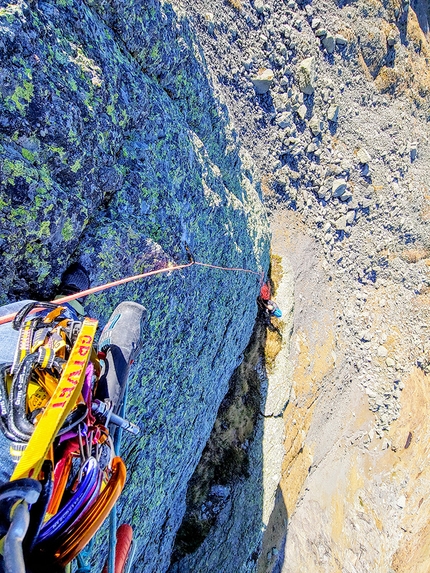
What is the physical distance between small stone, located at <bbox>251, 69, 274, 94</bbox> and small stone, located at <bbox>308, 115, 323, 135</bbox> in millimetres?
2983

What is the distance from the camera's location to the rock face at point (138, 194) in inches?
173

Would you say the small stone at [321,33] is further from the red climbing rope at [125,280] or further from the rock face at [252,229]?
the red climbing rope at [125,280]

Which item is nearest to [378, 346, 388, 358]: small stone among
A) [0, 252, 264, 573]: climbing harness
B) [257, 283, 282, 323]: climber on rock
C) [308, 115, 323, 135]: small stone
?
[257, 283, 282, 323]: climber on rock

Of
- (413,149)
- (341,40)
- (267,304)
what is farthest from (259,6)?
(267,304)

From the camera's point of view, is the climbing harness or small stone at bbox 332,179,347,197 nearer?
the climbing harness

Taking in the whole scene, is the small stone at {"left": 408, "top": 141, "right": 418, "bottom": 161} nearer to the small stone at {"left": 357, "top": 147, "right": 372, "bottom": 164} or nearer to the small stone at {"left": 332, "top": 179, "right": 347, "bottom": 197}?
the small stone at {"left": 357, "top": 147, "right": 372, "bottom": 164}

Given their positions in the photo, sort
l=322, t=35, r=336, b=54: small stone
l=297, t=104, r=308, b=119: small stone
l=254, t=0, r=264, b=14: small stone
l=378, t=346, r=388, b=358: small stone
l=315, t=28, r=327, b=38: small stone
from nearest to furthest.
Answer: l=254, t=0, r=264, b=14: small stone → l=297, t=104, r=308, b=119: small stone → l=315, t=28, r=327, b=38: small stone → l=322, t=35, r=336, b=54: small stone → l=378, t=346, r=388, b=358: small stone

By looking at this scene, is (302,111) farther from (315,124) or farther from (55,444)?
(55,444)

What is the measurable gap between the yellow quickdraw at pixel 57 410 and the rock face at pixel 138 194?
1.69m

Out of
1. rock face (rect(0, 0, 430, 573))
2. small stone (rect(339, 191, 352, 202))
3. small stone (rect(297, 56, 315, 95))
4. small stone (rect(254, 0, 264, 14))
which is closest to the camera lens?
rock face (rect(0, 0, 430, 573))

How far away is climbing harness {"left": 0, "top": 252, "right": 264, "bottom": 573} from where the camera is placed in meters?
2.47

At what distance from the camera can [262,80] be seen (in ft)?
49.9

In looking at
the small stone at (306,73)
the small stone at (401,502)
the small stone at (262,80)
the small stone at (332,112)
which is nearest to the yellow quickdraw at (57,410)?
the small stone at (262,80)

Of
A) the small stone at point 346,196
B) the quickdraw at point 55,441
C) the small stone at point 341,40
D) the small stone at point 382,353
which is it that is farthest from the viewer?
the small stone at point 382,353
